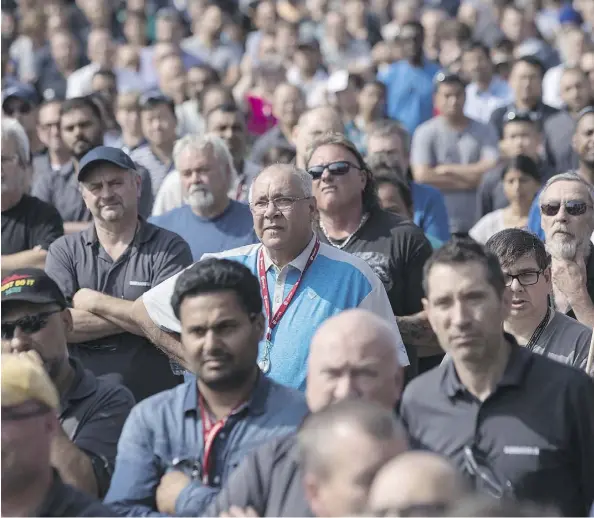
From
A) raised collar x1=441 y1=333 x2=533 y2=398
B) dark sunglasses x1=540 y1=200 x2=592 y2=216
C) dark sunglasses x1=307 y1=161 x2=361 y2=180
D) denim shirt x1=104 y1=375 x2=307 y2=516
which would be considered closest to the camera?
raised collar x1=441 y1=333 x2=533 y2=398

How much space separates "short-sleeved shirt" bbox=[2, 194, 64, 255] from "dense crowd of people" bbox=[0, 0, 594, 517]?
0.9 inches

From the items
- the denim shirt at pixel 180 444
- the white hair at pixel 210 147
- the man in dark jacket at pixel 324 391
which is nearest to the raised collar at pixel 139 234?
the white hair at pixel 210 147

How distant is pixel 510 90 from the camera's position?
1547 cm

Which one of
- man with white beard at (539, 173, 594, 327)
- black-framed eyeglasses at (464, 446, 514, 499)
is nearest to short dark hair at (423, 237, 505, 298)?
black-framed eyeglasses at (464, 446, 514, 499)

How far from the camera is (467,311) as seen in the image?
5441 millimetres

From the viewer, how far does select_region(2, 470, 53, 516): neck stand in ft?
16.4

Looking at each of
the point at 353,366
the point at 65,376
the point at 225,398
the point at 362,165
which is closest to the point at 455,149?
the point at 362,165

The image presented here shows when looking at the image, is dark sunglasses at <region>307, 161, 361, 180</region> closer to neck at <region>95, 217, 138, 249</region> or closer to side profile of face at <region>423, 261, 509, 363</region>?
neck at <region>95, 217, 138, 249</region>

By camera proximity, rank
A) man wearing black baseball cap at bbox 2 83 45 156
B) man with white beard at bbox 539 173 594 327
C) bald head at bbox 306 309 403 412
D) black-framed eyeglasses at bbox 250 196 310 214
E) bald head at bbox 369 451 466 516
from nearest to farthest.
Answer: bald head at bbox 369 451 466 516 < bald head at bbox 306 309 403 412 < black-framed eyeglasses at bbox 250 196 310 214 < man with white beard at bbox 539 173 594 327 < man wearing black baseball cap at bbox 2 83 45 156

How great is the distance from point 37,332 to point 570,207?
3.19 m

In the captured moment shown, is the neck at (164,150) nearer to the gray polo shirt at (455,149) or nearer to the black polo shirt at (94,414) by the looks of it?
the gray polo shirt at (455,149)

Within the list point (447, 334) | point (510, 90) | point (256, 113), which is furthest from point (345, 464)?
point (510, 90)

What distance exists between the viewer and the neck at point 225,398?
18.2 ft

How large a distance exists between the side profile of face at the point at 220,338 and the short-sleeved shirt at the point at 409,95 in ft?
31.1
